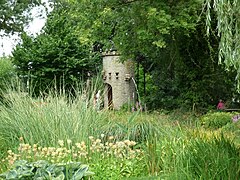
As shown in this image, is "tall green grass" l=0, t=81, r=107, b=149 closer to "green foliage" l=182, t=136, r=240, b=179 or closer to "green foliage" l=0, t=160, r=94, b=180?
"green foliage" l=0, t=160, r=94, b=180

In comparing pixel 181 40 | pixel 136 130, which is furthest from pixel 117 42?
pixel 136 130

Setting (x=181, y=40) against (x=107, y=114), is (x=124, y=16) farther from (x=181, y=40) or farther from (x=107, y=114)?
(x=107, y=114)

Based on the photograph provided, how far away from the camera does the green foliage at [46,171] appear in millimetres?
3473

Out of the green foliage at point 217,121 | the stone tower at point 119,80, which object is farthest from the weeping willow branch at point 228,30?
the stone tower at point 119,80

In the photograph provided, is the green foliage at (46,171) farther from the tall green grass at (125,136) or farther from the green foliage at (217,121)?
the green foliage at (217,121)

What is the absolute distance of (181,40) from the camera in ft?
37.9

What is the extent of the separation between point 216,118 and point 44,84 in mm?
6128

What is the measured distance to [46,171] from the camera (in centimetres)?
352

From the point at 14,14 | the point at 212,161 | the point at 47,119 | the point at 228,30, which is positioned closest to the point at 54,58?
the point at 14,14

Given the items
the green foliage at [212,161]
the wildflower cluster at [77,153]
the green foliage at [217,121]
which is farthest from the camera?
the green foliage at [217,121]

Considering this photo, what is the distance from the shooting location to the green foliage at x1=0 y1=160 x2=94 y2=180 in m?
3.47

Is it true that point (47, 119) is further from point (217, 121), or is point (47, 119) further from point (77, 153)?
point (217, 121)

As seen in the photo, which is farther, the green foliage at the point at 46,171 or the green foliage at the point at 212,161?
the green foliage at the point at 46,171

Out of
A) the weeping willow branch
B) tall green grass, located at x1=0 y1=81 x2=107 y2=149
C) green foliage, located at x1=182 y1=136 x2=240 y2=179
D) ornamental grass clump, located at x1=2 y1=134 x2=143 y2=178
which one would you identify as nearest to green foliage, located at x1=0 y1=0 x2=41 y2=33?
tall green grass, located at x1=0 y1=81 x2=107 y2=149
